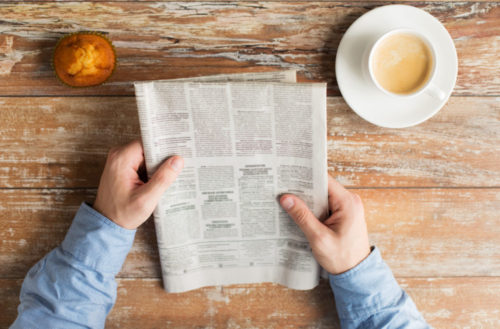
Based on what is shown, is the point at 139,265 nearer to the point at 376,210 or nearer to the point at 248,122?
the point at 248,122

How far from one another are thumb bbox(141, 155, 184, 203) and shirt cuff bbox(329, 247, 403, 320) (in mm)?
364

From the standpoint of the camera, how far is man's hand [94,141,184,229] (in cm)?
69

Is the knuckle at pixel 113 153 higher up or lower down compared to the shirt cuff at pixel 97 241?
higher up

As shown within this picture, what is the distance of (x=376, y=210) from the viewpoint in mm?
801

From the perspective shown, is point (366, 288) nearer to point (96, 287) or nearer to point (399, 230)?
point (399, 230)

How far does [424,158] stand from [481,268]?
0.27 m

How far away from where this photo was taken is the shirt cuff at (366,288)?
73 centimetres

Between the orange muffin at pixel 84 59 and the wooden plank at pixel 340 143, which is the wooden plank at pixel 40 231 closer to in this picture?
the wooden plank at pixel 340 143

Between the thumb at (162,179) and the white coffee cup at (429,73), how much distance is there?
1.28ft

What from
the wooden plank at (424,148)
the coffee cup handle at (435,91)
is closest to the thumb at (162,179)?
the wooden plank at (424,148)

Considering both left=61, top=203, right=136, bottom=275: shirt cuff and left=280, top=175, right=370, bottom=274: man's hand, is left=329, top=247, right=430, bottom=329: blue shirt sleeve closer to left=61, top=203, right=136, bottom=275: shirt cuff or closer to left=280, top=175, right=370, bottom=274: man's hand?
left=280, top=175, right=370, bottom=274: man's hand

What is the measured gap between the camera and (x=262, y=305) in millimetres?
827

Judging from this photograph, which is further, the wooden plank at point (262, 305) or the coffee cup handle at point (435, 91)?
the wooden plank at point (262, 305)

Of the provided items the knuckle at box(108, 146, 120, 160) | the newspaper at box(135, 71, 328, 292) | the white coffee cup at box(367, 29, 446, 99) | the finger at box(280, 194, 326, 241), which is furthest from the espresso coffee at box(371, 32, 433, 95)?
the knuckle at box(108, 146, 120, 160)
